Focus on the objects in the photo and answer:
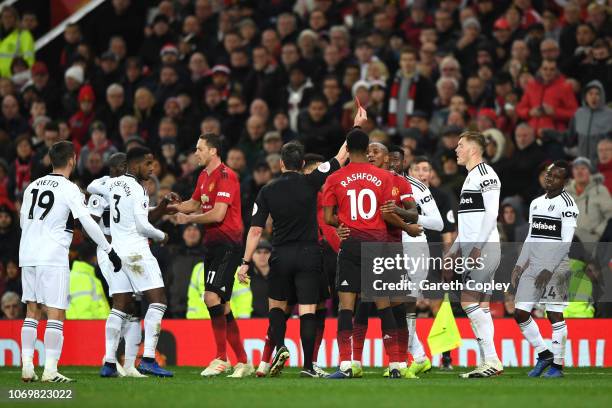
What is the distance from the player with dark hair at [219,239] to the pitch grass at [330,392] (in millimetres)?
637

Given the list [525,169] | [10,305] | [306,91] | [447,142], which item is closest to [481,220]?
[447,142]

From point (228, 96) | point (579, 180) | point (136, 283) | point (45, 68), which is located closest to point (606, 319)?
point (579, 180)

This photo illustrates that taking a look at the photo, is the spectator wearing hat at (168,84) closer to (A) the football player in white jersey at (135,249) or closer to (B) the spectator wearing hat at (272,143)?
(B) the spectator wearing hat at (272,143)

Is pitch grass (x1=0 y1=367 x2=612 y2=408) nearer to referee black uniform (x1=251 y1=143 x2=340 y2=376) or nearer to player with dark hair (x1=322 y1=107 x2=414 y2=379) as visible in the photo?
player with dark hair (x1=322 y1=107 x2=414 y2=379)

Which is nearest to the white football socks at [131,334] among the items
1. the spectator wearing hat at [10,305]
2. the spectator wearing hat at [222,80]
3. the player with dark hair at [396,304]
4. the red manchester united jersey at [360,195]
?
the player with dark hair at [396,304]

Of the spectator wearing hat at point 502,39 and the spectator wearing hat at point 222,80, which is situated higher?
the spectator wearing hat at point 502,39

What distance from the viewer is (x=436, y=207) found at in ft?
46.9

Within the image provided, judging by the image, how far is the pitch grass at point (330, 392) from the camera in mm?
9961

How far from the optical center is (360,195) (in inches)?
502

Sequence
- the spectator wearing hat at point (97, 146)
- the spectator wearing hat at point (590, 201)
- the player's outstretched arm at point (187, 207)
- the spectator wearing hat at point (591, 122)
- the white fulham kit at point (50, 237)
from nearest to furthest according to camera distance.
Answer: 1. the white fulham kit at point (50, 237)
2. the player's outstretched arm at point (187, 207)
3. the spectator wearing hat at point (590, 201)
4. the spectator wearing hat at point (591, 122)
5. the spectator wearing hat at point (97, 146)

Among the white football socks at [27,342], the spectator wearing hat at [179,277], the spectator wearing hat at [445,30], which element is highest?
the spectator wearing hat at [445,30]

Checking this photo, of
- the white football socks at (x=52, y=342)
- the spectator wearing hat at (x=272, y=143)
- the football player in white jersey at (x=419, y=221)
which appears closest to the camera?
the white football socks at (x=52, y=342)

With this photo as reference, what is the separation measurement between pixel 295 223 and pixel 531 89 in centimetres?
744

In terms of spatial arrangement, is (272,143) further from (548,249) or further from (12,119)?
(548,249)
